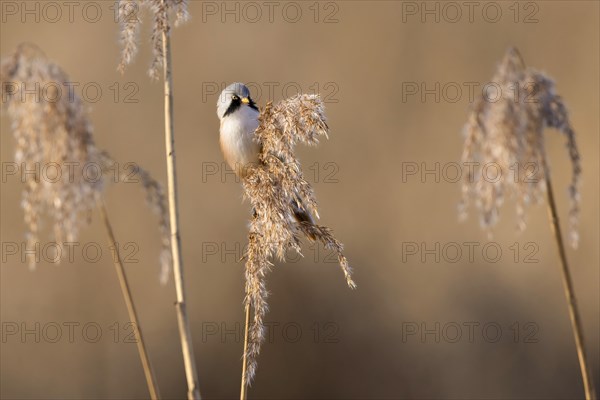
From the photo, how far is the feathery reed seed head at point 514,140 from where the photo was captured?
1.34 meters

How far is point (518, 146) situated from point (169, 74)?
65cm

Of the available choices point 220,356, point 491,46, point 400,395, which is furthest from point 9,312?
point 491,46

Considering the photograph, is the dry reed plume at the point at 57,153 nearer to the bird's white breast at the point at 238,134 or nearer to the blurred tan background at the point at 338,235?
the bird's white breast at the point at 238,134

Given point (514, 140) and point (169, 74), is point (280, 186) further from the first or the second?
point (514, 140)

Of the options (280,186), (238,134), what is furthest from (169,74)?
(238,134)

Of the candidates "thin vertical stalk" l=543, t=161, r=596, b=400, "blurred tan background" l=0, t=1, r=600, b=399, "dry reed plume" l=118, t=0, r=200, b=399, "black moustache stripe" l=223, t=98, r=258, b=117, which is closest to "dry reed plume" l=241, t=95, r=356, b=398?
"dry reed plume" l=118, t=0, r=200, b=399

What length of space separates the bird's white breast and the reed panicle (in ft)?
Result: 3.88

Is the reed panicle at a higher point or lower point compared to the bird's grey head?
lower

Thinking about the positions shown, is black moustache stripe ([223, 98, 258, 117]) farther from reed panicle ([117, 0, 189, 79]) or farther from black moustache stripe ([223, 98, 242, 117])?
reed panicle ([117, 0, 189, 79])

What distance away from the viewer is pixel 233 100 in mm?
3012

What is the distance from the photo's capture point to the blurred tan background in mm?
4715

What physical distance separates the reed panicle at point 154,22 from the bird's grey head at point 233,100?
3.62 feet

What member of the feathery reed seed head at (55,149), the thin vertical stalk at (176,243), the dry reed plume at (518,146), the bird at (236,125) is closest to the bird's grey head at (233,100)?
the bird at (236,125)

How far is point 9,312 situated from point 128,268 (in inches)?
28.8
